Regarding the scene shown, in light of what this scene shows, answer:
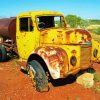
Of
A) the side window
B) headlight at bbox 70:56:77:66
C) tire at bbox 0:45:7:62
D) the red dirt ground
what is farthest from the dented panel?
tire at bbox 0:45:7:62

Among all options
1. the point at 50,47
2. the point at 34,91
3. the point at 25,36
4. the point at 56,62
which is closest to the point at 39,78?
the point at 34,91

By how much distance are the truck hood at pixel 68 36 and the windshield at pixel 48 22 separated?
707mm

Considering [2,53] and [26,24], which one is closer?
[26,24]

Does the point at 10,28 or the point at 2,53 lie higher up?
the point at 10,28

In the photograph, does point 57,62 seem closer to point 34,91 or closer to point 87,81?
point 34,91

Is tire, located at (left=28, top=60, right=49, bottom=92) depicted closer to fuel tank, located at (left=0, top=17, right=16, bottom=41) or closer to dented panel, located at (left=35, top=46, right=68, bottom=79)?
dented panel, located at (left=35, top=46, right=68, bottom=79)

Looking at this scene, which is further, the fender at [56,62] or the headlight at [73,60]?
the headlight at [73,60]

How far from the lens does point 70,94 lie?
738cm

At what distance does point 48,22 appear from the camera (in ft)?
30.2

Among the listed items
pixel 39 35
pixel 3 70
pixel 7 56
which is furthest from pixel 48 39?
pixel 7 56

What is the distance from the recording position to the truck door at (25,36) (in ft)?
28.8

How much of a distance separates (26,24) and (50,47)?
189 centimetres

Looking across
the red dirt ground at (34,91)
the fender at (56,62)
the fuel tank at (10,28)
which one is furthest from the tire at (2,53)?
the fender at (56,62)

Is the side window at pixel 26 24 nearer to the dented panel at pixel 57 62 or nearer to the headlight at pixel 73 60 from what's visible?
the dented panel at pixel 57 62
